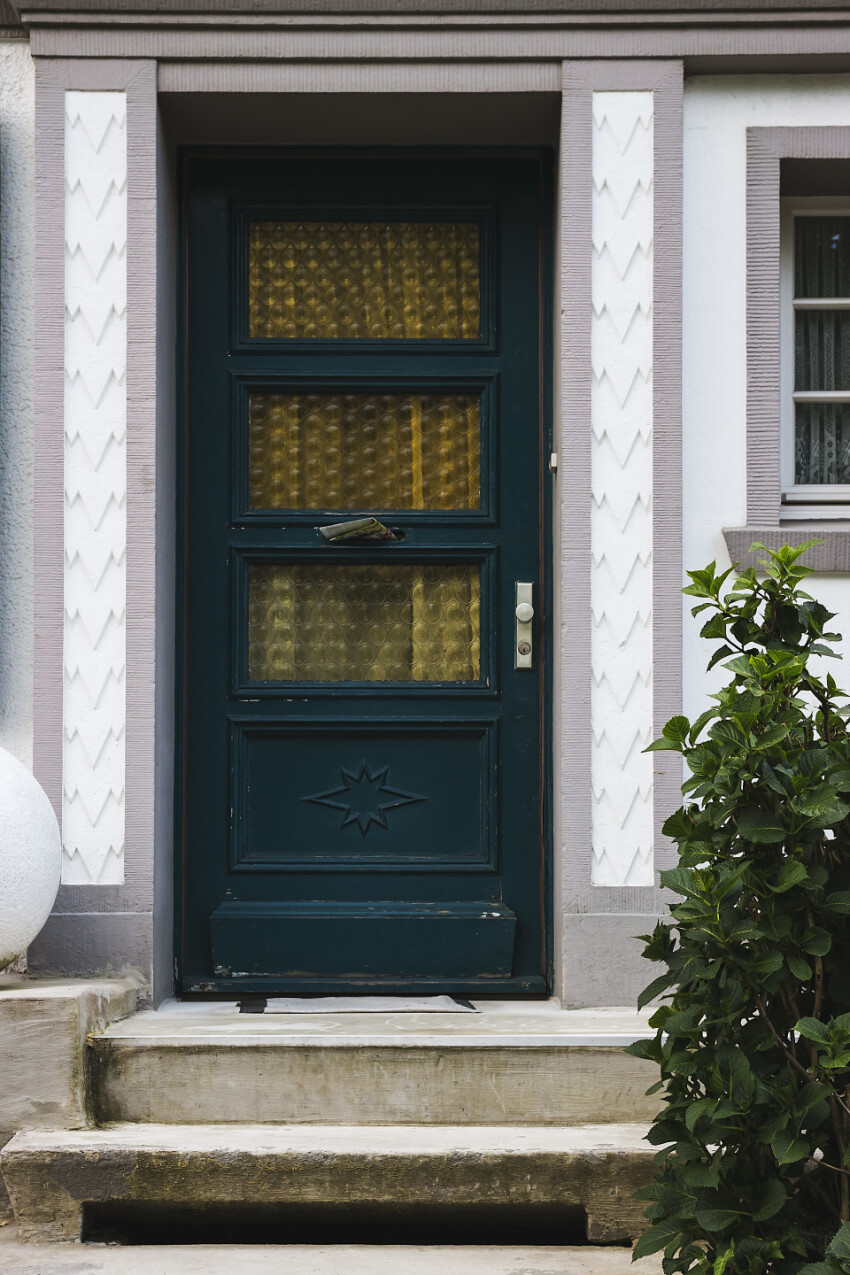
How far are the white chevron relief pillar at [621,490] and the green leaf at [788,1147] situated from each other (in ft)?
5.18

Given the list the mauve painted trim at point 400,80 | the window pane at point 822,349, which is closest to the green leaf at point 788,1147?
the window pane at point 822,349

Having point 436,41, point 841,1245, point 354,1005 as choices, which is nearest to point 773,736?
point 841,1245

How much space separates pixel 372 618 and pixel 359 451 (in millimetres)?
568

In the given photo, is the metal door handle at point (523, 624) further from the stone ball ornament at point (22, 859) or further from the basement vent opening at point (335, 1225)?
the basement vent opening at point (335, 1225)

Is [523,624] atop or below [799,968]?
atop

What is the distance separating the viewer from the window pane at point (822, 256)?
4.38m

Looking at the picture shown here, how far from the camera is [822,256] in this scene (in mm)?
4398

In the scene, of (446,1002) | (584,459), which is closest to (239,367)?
(584,459)

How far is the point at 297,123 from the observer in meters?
4.29

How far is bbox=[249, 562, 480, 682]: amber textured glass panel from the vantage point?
4.39 m

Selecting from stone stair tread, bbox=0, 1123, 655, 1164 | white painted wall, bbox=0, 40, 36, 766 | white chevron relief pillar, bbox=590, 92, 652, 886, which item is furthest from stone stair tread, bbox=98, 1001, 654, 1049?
white painted wall, bbox=0, 40, 36, 766

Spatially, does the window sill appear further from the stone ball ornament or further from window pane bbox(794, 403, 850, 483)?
the stone ball ornament

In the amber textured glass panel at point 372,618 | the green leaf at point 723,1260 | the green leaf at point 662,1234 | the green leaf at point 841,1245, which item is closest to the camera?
the green leaf at point 841,1245

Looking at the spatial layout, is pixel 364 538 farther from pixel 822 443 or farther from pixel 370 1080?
pixel 370 1080
